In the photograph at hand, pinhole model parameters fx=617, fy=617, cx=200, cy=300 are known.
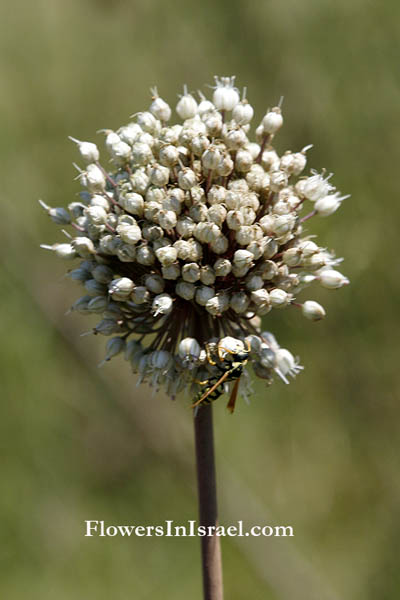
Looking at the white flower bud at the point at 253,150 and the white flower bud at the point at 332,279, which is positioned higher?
the white flower bud at the point at 253,150

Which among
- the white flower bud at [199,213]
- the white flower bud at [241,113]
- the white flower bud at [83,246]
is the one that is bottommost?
the white flower bud at [199,213]

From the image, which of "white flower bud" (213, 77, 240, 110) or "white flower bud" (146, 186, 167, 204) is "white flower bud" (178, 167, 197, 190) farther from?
"white flower bud" (213, 77, 240, 110)

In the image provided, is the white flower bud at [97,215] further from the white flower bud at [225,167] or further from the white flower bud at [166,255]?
the white flower bud at [225,167]

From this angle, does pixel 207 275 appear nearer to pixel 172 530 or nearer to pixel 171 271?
pixel 171 271

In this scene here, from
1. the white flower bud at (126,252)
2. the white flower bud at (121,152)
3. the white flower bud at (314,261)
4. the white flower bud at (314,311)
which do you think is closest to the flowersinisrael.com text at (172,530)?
the white flower bud at (314,311)

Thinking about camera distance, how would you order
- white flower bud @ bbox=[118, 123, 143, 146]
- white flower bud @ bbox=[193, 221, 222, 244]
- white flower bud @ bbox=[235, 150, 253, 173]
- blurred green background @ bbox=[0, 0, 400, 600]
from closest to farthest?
white flower bud @ bbox=[193, 221, 222, 244] < white flower bud @ bbox=[235, 150, 253, 173] < white flower bud @ bbox=[118, 123, 143, 146] < blurred green background @ bbox=[0, 0, 400, 600]

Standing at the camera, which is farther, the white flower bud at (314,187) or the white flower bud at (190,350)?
→ the white flower bud at (314,187)

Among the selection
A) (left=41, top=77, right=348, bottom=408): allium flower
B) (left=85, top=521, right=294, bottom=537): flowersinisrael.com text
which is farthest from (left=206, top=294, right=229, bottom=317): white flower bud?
(left=85, top=521, right=294, bottom=537): flowersinisrael.com text
